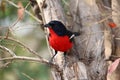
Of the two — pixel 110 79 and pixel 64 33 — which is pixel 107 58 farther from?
pixel 64 33

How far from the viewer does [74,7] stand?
120 inches

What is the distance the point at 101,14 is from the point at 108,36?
20 cm

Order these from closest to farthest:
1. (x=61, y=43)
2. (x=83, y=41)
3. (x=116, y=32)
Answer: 1. (x=61, y=43)
2. (x=83, y=41)
3. (x=116, y=32)

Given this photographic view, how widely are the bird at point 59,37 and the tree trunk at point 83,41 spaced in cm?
7

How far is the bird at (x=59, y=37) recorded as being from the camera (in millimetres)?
2811

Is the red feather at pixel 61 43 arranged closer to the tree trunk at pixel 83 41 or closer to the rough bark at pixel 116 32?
the tree trunk at pixel 83 41

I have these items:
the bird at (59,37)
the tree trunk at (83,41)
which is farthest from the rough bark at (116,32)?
the bird at (59,37)

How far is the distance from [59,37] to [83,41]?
0.19 meters

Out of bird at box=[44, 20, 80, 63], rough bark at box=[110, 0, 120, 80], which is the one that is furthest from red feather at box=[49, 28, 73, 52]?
rough bark at box=[110, 0, 120, 80]

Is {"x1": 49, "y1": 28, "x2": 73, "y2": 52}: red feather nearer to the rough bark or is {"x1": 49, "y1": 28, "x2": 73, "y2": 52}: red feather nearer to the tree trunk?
the tree trunk

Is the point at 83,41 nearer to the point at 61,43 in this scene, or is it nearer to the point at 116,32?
the point at 61,43

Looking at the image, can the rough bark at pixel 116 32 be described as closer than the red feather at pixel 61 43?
No

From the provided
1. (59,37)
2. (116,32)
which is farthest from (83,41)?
(116,32)

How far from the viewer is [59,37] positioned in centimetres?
286
